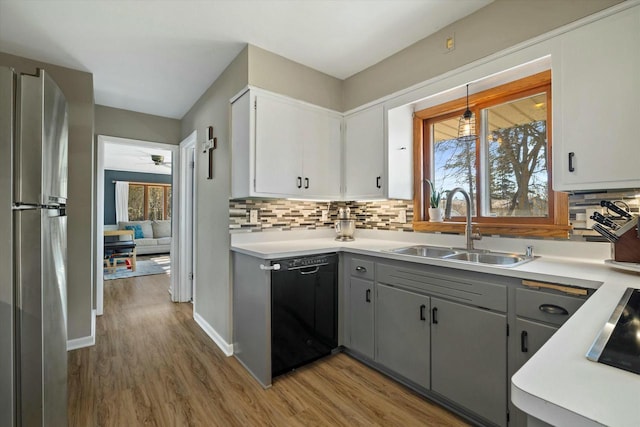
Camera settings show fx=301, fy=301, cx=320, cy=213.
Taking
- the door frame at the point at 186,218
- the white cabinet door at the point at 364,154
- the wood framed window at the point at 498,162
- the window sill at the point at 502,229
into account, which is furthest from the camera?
the door frame at the point at 186,218

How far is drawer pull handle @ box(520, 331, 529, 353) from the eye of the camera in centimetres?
144

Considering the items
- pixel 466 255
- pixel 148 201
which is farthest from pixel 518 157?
pixel 148 201

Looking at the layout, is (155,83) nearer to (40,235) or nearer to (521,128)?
(40,235)

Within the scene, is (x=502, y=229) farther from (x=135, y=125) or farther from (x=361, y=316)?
(x=135, y=125)

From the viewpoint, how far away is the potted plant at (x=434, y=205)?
8.01ft

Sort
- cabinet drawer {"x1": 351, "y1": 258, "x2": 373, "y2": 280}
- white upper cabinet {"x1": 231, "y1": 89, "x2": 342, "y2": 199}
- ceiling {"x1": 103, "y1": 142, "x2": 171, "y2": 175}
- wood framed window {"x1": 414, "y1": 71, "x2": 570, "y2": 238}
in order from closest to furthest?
wood framed window {"x1": 414, "y1": 71, "x2": 570, "y2": 238} → cabinet drawer {"x1": 351, "y1": 258, "x2": 373, "y2": 280} → white upper cabinet {"x1": 231, "y1": 89, "x2": 342, "y2": 199} → ceiling {"x1": 103, "y1": 142, "x2": 171, "y2": 175}

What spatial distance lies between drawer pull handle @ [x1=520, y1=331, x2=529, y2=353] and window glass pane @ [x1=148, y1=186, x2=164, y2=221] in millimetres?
9590

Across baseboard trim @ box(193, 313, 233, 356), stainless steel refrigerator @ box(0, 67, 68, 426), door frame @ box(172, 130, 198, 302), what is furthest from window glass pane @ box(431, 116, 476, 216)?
door frame @ box(172, 130, 198, 302)

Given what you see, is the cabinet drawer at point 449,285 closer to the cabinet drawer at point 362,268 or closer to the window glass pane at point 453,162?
the cabinet drawer at point 362,268

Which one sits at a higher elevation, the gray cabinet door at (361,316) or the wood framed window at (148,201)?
the wood framed window at (148,201)

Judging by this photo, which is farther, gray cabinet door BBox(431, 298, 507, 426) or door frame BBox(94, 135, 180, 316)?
door frame BBox(94, 135, 180, 316)

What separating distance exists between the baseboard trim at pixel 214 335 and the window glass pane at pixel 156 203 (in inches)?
267

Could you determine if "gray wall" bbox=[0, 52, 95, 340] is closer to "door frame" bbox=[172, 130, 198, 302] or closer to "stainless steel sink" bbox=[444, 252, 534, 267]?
"door frame" bbox=[172, 130, 198, 302]

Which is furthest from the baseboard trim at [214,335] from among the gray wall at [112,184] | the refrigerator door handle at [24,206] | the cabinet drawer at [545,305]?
the gray wall at [112,184]
